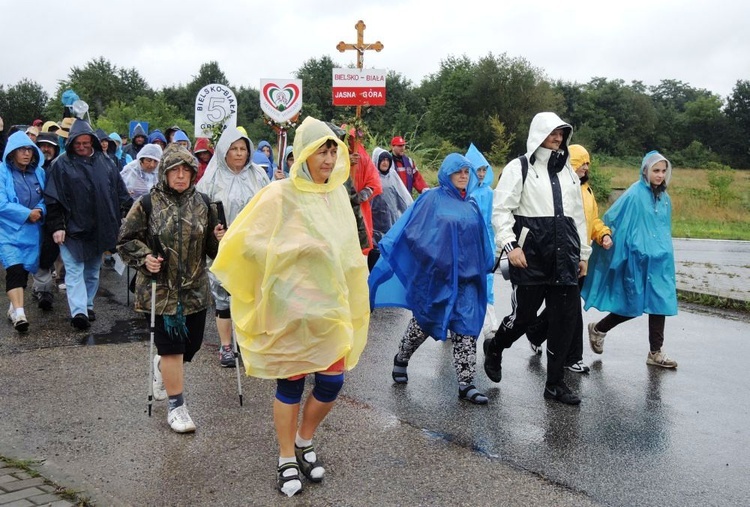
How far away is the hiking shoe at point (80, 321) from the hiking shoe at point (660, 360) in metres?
5.36

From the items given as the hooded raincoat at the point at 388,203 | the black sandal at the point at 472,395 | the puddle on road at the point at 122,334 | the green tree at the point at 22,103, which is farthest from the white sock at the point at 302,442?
the green tree at the point at 22,103

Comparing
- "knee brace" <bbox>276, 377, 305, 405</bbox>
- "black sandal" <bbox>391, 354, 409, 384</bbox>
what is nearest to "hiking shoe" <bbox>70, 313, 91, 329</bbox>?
"black sandal" <bbox>391, 354, 409, 384</bbox>

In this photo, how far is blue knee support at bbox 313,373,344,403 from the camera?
4.00 m

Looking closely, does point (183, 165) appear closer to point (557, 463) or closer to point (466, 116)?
point (557, 463)

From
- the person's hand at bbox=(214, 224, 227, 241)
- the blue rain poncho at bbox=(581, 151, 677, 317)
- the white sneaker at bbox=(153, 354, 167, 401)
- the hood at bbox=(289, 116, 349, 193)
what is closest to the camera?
the hood at bbox=(289, 116, 349, 193)

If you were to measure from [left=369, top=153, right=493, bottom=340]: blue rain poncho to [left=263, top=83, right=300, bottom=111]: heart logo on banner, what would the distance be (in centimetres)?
519

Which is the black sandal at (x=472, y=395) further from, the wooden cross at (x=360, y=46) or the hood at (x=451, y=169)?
the wooden cross at (x=360, y=46)

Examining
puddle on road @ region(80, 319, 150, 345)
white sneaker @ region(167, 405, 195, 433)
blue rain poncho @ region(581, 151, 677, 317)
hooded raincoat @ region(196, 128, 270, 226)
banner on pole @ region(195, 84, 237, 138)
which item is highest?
banner on pole @ region(195, 84, 237, 138)

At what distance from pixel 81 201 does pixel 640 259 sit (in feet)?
17.6

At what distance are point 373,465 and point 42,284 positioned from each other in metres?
5.41

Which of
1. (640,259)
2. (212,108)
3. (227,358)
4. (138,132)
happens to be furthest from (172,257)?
(138,132)

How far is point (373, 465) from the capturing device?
4285 mm

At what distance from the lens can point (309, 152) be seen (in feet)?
12.9

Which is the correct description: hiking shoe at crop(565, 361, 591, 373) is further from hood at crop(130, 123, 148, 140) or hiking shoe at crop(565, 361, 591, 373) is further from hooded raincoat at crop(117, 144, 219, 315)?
hood at crop(130, 123, 148, 140)
